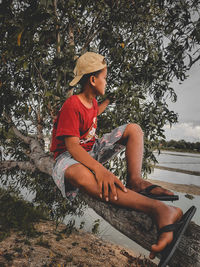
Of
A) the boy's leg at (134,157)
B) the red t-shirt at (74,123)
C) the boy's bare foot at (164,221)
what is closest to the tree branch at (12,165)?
the red t-shirt at (74,123)

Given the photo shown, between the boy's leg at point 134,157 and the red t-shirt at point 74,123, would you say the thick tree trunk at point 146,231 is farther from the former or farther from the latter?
the red t-shirt at point 74,123

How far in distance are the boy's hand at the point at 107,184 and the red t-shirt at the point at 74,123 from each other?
36 centimetres

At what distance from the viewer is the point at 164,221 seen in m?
0.78

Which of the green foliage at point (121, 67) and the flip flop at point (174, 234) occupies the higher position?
the green foliage at point (121, 67)

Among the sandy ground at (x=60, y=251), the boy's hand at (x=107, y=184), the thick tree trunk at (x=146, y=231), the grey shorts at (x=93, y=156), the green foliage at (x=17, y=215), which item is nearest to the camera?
the thick tree trunk at (x=146, y=231)

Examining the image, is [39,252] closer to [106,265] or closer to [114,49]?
[106,265]

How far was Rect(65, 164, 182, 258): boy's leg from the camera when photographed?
2.47ft

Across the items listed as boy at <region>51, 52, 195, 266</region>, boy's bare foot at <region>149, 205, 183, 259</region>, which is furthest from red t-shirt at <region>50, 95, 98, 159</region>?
boy's bare foot at <region>149, 205, 183, 259</region>

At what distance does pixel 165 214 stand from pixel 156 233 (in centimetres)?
10

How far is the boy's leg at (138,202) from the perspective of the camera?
0.75m

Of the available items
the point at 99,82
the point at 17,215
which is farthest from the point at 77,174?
the point at 17,215

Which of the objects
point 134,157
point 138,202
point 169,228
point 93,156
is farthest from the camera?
point 93,156

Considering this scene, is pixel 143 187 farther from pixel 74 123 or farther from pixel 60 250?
pixel 60 250

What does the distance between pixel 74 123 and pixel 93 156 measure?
16.4 inches
